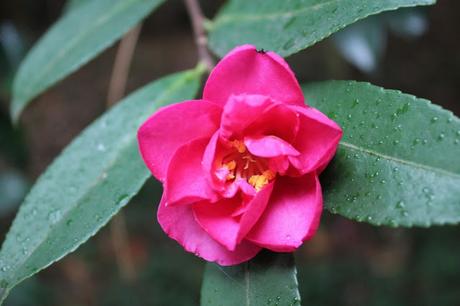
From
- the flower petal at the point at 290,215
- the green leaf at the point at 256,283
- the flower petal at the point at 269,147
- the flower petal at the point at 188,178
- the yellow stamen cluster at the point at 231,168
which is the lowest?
the green leaf at the point at 256,283

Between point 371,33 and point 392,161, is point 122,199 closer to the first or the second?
point 392,161

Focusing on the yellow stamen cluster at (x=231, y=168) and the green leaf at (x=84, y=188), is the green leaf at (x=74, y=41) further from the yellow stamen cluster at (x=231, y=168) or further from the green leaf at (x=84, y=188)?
the yellow stamen cluster at (x=231, y=168)

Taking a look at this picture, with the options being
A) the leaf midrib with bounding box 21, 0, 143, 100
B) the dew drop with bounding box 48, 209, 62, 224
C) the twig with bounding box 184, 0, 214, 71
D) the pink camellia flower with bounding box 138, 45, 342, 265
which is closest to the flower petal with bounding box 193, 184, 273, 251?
the pink camellia flower with bounding box 138, 45, 342, 265

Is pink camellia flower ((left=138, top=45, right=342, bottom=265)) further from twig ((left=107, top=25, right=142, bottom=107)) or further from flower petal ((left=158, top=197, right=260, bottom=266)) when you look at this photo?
twig ((left=107, top=25, right=142, bottom=107))

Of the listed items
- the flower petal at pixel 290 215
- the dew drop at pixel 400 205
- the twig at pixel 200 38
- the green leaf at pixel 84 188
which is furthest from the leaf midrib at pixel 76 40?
the dew drop at pixel 400 205

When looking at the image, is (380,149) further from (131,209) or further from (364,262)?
(131,209)
